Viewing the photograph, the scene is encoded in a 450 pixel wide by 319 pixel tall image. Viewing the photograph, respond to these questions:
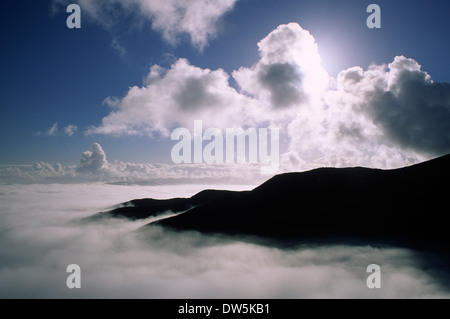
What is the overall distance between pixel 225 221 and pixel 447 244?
5909 inches

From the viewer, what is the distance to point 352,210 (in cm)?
17150

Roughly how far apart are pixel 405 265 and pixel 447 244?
27718 mm

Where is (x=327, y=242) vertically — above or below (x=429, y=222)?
below

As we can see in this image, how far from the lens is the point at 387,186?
169875 mm

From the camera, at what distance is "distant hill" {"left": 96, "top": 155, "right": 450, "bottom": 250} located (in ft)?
484

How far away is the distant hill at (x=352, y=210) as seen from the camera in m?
148
